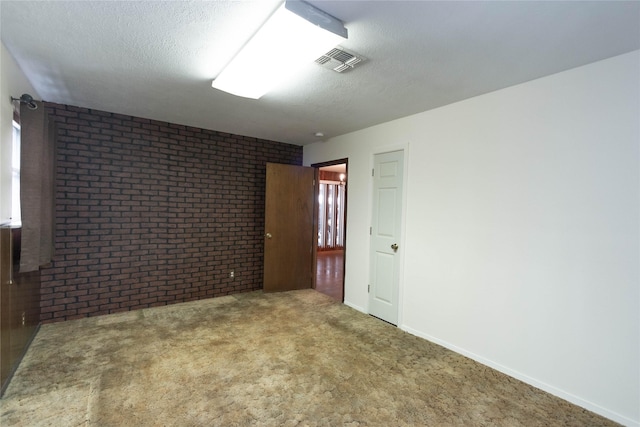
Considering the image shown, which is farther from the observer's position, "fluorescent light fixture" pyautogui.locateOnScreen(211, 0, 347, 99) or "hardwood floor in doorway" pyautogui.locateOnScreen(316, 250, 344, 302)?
"hardwood floor in doorway" pyautogui.locateOnScreen(316, 250, 344, 302)

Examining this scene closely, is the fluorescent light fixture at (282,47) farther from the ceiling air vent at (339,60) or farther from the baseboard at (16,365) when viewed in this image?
the baseboard at (16,365)

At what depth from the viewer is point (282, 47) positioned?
1901 millimetres

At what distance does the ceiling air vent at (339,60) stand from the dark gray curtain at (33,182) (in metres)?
2.44

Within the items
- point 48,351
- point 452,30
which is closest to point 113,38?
point 452,30

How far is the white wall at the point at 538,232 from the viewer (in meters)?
1.95

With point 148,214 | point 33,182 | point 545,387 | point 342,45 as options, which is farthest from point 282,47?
point 545,387

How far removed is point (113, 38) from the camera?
1936mm

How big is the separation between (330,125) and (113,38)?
95.7 inches

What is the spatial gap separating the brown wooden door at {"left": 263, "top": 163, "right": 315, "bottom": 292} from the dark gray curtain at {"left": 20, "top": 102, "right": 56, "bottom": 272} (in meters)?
2.63

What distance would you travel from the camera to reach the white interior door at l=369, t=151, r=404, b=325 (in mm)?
3479

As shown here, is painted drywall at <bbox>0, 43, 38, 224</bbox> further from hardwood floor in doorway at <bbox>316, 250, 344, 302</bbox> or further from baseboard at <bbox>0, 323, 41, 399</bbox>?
hardwood floor in doorway at <bbox>316, 250, 344, 302</bbox>

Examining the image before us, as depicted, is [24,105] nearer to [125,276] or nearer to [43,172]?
[43,172]

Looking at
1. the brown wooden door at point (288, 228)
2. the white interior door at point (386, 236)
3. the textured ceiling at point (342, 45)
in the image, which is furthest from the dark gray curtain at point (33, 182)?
the white interior door at point (386, 236)

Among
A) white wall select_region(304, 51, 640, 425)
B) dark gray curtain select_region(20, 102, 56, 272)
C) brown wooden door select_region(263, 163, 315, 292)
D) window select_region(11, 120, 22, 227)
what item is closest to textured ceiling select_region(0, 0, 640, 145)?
white wall select_region(304, 51, 640, 425)
